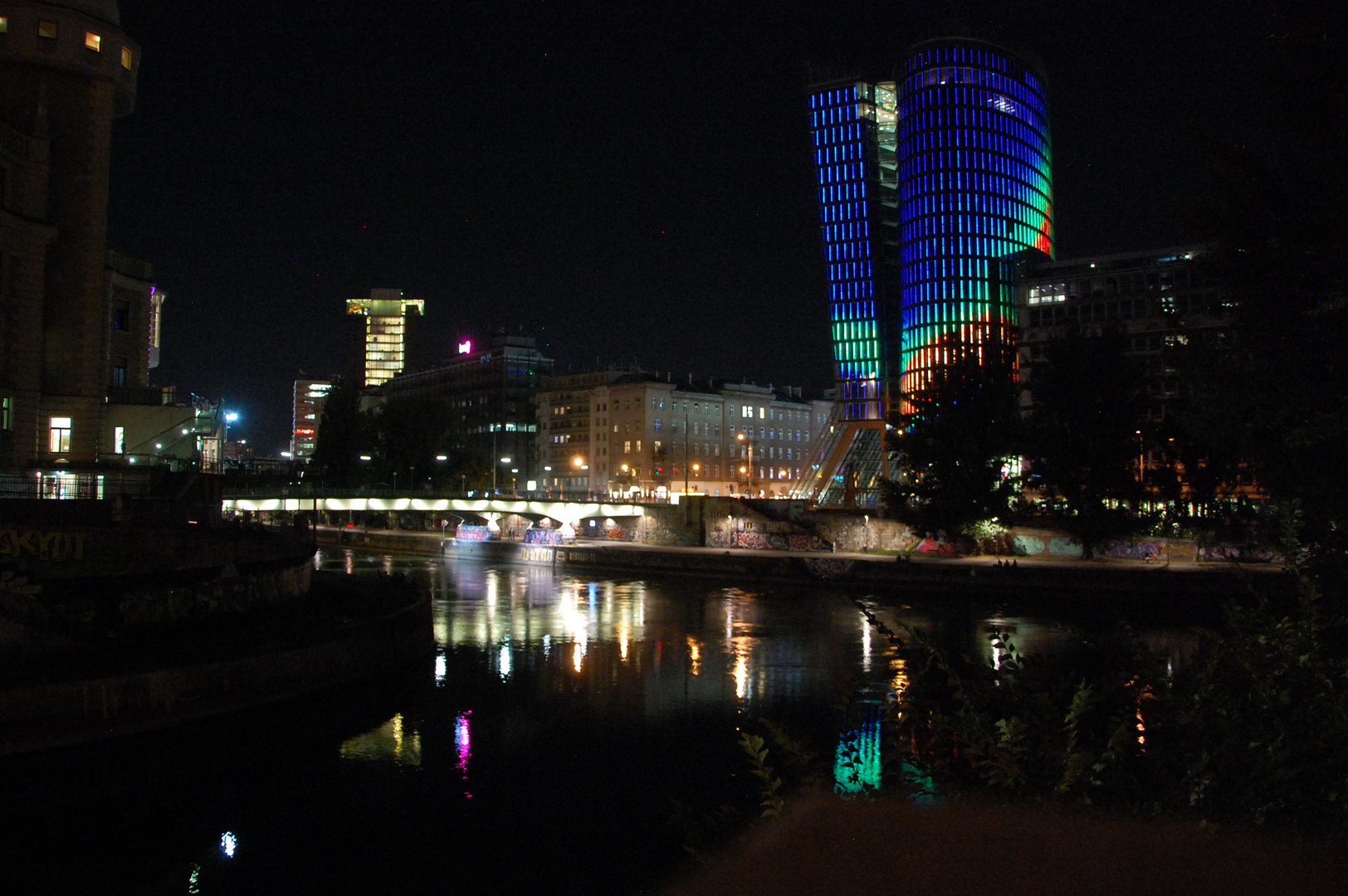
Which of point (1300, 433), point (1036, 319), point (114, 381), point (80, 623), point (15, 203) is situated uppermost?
point (1036, 319)

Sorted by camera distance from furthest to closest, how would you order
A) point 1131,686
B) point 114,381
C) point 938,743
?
1. point 114,381
2. point 1131,686
3. point 938,743

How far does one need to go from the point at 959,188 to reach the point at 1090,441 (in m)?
59.9

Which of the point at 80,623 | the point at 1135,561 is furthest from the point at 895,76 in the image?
the point at 80,623

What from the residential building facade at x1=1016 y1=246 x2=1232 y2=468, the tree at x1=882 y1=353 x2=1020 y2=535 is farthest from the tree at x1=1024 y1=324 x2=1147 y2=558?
the residential building facade at x1=1016 y1=246 x2=1232 y2=468

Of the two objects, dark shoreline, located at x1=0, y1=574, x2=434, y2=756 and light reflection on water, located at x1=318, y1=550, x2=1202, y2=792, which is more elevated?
dark shoreline, located at x1=0, y1=574, x2=434, y2=756

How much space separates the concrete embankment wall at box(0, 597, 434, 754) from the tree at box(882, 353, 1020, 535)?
130 ft

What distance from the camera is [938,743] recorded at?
8.90 meters

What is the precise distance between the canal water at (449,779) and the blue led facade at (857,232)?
88.6m

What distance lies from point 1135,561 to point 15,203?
2043 inches

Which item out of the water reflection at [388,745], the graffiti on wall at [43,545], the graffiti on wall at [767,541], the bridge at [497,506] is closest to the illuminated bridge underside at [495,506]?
the bridge at [497,506]

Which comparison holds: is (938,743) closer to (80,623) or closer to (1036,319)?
(80,623)

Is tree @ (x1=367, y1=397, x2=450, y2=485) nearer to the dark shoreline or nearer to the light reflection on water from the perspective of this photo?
the light reflection on water

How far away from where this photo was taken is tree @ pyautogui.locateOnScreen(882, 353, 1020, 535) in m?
55.3

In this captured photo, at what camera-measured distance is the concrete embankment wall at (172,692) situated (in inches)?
629
